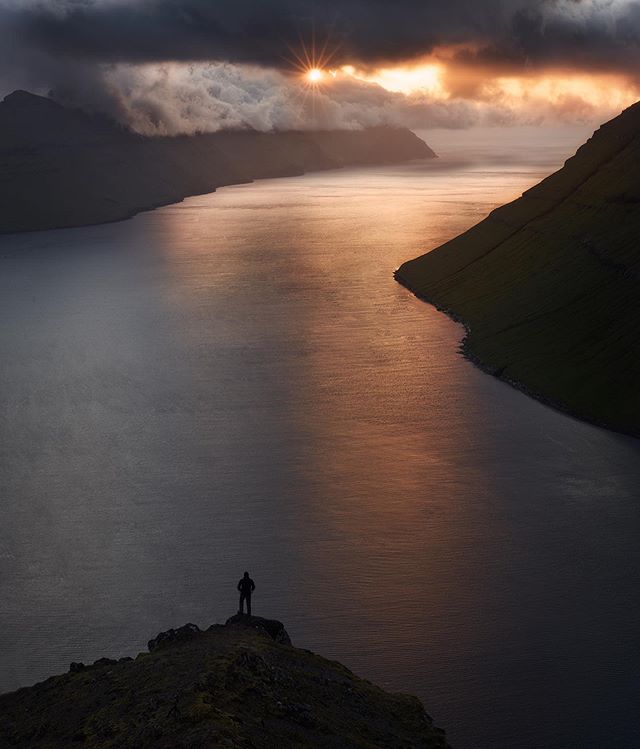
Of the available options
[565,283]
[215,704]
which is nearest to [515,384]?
[565,283]

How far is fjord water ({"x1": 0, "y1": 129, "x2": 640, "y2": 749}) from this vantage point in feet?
157

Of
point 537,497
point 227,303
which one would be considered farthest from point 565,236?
point 537,497

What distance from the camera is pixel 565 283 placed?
380ft

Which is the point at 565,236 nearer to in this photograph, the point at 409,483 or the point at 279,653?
the point at 409,483

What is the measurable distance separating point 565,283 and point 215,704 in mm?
91979

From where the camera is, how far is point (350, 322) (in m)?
127

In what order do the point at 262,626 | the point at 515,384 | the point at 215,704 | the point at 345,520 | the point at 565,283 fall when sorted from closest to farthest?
the point at 215,704 < the point at 262,626 < the point at 345,520 < the point at 515,384 < the point at 565,283

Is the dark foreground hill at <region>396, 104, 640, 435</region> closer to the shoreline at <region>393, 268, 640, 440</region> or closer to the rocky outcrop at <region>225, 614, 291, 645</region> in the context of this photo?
the shoreline at <region>393, 268, 640, 440</region>

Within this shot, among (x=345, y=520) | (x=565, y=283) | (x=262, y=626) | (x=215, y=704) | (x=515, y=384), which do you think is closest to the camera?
(x=215, y=704)

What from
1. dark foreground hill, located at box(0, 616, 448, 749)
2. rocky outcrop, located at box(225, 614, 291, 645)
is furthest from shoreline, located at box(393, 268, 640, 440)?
dark foreground hill, located at box(0, 616, 448, 749)

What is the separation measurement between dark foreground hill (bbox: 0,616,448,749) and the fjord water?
5550 mm

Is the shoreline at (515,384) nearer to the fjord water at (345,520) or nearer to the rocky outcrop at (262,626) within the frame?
the fjord water at (345,520)

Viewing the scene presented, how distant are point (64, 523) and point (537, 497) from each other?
32.9m

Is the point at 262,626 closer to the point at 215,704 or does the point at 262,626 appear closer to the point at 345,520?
the point at 215,704
